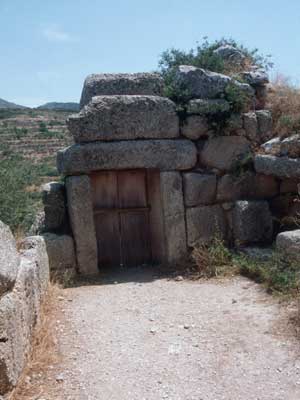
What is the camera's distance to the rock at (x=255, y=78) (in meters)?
6.99

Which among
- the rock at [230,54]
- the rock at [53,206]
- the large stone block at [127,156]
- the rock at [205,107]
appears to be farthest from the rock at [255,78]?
the rock at [53,206]

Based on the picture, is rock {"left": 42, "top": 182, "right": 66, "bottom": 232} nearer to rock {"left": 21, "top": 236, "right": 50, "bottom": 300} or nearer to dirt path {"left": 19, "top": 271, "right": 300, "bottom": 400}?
dirt path {"left": 19, "top": 271, "right": 300, "bottom": 400}

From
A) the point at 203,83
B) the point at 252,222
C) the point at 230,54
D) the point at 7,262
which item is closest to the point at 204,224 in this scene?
the point at 252,222

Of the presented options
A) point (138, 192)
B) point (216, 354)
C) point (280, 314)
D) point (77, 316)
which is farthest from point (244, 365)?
point (138, 192)

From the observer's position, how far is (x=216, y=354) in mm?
3668

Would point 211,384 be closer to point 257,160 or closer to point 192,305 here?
point 192,305

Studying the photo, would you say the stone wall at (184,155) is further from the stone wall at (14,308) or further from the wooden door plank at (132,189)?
the stone wall at (14,308)

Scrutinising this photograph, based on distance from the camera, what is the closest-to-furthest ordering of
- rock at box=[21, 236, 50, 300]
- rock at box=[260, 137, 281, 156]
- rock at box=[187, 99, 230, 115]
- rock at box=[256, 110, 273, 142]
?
1. rock at box=[21, 236, 50, 300]
2. rock at box=[260, 137, 281, 156]
3. rock at box=[187, 99, 230, 115]
4. rock at box=[256, 110, 273, 142]

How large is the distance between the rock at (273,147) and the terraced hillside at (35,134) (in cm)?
1517

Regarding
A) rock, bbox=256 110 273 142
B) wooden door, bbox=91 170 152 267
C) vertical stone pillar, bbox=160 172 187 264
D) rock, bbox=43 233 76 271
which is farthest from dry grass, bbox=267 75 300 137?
rock, bbox=43 233 76 271

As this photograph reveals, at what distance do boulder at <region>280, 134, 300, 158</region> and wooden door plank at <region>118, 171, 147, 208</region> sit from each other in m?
1.98

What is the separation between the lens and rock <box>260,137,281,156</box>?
6270 mm

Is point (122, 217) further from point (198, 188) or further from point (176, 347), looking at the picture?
point (176, 347)

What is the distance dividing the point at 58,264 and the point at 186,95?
9.42 feet
